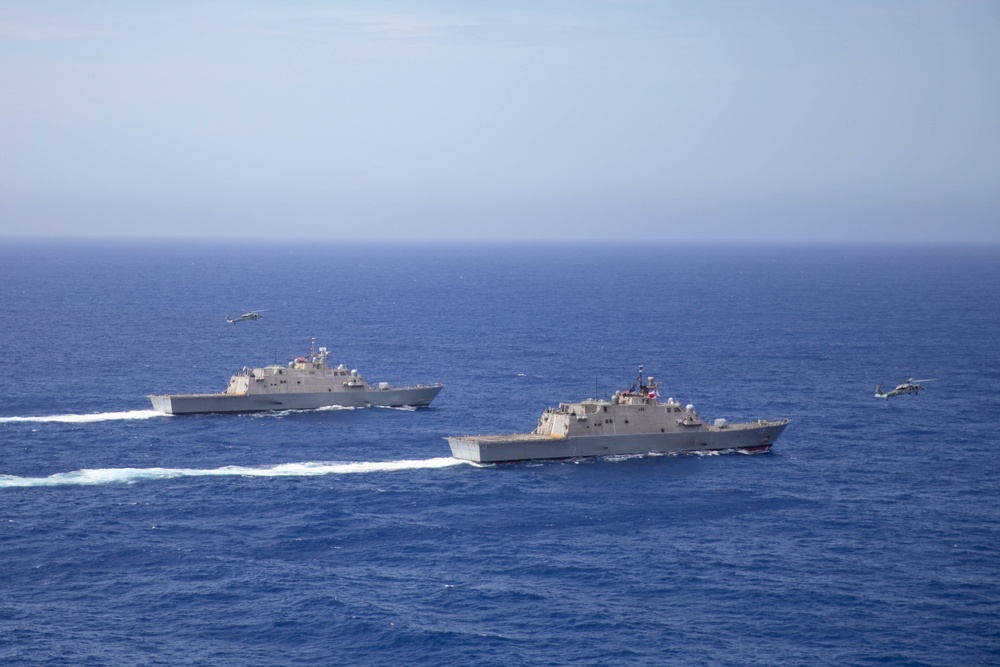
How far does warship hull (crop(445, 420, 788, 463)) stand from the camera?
308 feet

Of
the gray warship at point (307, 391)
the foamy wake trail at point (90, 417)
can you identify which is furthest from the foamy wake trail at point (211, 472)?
the gray warship at point (307, 391)

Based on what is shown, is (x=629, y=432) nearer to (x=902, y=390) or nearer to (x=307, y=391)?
(x=902, y=390)

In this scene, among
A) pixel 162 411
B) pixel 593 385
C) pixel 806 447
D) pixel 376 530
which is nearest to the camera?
pixel 376 530

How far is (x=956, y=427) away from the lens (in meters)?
106

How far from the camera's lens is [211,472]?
88125 mm

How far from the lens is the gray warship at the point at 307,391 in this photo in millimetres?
117438

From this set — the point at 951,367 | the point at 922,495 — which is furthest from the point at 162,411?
the point at 951,367

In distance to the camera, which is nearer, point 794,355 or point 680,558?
point 680,558

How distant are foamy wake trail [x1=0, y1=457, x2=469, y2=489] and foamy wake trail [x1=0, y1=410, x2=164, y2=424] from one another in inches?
805

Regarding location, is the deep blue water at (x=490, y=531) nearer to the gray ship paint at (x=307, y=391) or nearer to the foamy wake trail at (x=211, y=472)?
the foamy wake trail at (x=211, y=472)

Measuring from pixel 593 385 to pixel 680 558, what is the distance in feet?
183

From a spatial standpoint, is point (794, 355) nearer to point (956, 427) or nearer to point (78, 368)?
point (956, 427)

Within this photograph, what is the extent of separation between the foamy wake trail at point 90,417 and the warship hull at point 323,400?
5.84 meters

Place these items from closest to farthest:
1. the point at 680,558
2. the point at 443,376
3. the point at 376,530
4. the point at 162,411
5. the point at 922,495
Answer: the point at 680,558 < the point at 376,530 < the point at 922,495 < the point at 162,411 < the point at 443,376
